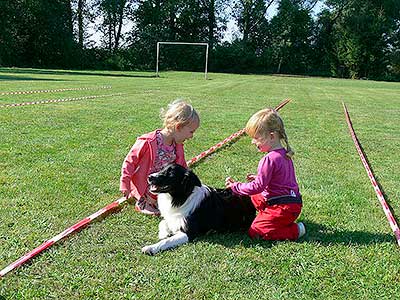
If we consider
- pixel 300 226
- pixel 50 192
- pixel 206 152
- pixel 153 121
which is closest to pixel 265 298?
pixel 300 226

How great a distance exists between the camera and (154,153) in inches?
185

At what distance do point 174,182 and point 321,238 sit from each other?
4.54ft

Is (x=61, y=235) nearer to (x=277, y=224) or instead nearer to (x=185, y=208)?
(x=185, y=208)

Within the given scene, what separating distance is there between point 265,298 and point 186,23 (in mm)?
58405

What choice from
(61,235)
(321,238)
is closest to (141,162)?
(61,235)

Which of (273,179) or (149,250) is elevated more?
(273,179)

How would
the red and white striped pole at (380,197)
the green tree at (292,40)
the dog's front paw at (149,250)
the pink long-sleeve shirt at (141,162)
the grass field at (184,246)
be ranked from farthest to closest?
the green tree at (292,40)
the pink long-sleeve shirt at (141,162)
the red and white striped pole at (380,197)
the dog's front paw at (149,250)
the grass field at (184,246)

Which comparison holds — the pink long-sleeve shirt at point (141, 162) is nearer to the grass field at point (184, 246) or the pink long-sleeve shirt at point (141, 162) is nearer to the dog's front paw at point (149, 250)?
the grass field at point (184, 246)

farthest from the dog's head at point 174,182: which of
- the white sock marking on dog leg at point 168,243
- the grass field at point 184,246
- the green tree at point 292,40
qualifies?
the green tree at point 292,40

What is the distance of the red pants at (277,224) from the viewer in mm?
4008

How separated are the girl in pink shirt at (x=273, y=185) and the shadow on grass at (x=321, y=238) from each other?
0.31 feet

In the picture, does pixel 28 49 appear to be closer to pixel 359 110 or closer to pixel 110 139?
pixel 359 110

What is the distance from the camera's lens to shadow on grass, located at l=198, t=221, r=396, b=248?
3.95 m

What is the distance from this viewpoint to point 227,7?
62.1 meters
